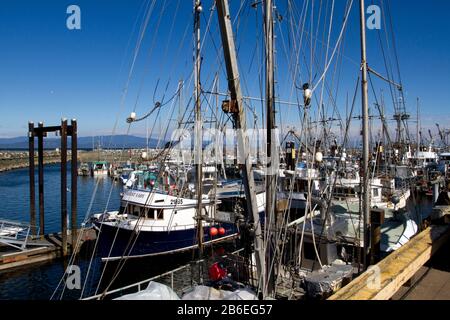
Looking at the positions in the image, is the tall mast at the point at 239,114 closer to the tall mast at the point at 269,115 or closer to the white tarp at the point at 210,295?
the tall mast at the point at 269,115

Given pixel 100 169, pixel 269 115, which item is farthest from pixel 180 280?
pixel 100 169

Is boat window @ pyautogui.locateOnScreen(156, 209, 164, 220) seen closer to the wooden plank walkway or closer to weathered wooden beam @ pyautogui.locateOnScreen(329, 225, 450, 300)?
the wooden plank walkway

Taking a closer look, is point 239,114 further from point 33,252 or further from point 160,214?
point 33,252

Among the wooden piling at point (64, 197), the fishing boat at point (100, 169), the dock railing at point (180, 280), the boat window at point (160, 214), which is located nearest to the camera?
the dock railing at point (180, 280)

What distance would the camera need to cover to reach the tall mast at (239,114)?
6176 mm

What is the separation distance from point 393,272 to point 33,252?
2316cm

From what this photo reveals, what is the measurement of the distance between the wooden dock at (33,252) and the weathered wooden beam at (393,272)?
2271cm

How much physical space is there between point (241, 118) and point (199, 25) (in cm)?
923

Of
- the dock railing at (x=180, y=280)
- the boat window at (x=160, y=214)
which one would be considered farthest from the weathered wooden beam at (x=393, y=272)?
the boat window at (x=160, y=214)

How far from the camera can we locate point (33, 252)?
2142 cm

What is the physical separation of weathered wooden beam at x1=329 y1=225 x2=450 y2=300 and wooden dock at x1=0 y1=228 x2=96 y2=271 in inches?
894

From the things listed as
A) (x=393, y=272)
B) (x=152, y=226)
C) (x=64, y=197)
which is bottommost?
(x=152, y=226)
